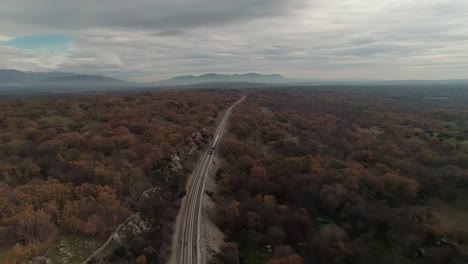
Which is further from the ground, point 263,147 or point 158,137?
point 158,137

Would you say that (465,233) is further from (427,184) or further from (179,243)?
(179,243)

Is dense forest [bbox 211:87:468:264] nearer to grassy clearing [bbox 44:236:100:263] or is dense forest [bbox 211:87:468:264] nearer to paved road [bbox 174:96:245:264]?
paved road [bbox 174:96:245:264]

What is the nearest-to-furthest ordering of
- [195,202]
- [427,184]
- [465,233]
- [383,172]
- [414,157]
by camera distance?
1. [465,233]
2. [195,202]
3. [427,184]
4. [383,172]
5. [414,157]

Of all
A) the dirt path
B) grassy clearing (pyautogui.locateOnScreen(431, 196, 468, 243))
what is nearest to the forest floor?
grassy clearing (pyautogui.locateOnScreen(431, 196, 468, 243))

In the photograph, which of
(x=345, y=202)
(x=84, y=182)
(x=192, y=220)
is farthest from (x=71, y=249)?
(x=345, y=202)

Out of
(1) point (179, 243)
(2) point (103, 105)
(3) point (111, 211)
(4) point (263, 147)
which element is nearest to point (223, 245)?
(1) point (179, 243)

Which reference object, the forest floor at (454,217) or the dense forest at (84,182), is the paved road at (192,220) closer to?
the dense forest at (84,182)
